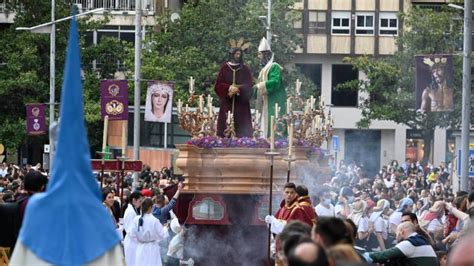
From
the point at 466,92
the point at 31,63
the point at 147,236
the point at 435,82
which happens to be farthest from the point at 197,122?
the point at 31,63

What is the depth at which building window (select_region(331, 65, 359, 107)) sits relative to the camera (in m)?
74.2

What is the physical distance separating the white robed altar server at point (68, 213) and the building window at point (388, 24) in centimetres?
6318

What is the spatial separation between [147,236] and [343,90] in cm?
5398

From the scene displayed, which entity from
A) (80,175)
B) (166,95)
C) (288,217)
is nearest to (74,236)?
(80,175)

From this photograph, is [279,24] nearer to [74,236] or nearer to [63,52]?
[63,52]

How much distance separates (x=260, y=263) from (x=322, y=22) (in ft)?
167

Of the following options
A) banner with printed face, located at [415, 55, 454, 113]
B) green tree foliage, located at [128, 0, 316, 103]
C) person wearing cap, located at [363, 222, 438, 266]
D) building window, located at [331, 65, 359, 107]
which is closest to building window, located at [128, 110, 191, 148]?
green tree foliage, located at [128, 0, 316, 103]

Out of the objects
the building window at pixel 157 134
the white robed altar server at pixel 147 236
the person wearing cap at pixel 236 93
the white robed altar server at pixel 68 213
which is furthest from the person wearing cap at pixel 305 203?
the building window at pixel 157 134

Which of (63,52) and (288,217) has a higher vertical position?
(63,52)

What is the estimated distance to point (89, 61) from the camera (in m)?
57.9

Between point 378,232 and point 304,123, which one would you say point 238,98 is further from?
point 378,232

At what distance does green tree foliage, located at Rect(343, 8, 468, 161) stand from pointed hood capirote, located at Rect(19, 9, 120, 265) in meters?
42.8

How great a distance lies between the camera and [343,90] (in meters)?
74.1

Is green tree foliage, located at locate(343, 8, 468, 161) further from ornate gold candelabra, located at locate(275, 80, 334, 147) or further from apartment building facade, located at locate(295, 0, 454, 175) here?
ornate gold candelabra, located at locate(275, 80, 334, 147)
